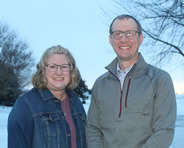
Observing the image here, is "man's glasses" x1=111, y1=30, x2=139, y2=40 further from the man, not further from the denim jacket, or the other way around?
the denim jacket

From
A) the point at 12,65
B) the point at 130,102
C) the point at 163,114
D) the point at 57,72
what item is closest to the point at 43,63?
the point at 57,72

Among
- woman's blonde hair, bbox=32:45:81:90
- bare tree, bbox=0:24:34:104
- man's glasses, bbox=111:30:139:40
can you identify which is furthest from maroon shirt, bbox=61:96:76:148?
bare tree, bbox=0:24:34:104

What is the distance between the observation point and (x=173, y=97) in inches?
99.5

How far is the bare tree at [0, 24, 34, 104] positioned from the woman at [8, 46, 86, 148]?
1163 inches

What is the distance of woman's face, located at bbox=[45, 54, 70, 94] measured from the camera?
9.61 ft

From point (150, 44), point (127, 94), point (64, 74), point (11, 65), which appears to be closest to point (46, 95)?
point (64, 74)

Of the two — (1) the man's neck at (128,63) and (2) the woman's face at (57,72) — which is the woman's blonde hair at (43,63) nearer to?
(2) the woman's face at (57,72)

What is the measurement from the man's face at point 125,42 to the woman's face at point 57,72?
583 mm

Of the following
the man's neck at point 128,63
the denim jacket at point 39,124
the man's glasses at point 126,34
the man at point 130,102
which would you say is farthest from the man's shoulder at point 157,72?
the denim jacket at point 39,124

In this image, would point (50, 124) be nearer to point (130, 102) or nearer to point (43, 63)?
point (43, 63)

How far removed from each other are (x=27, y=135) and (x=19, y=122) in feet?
0.51

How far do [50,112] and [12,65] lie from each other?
34.0m

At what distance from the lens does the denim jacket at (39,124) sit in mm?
2693

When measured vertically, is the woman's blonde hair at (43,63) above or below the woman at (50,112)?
above
